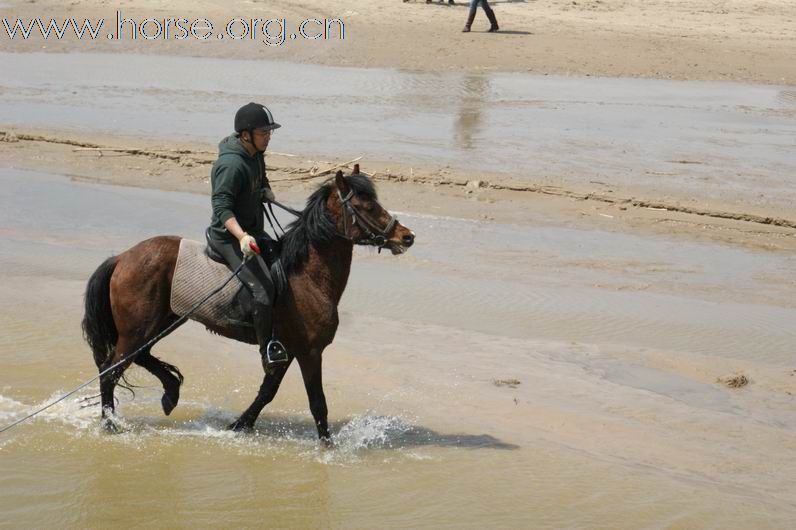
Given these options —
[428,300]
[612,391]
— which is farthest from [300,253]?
[428,300]

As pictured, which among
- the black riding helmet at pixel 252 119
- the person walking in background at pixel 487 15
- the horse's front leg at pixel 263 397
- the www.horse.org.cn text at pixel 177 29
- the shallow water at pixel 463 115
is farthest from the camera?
the www.horse.org.cn text at pixel 177 29

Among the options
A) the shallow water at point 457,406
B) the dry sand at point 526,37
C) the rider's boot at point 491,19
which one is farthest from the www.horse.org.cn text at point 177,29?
the shallow water at point 457,406

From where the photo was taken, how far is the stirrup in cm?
680

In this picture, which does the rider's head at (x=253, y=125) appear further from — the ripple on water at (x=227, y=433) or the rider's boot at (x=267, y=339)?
the ripple on water at (x=227, y=433)

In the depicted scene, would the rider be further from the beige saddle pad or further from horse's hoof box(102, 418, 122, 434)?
horse's hoof box(102, 418, 122, 434)

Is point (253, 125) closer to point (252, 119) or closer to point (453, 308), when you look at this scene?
point (252, 119)

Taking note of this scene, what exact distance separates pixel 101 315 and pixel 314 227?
5.10 ft

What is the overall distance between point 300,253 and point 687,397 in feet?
11.0

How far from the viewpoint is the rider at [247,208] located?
657 centimetres

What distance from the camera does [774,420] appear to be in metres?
7.92

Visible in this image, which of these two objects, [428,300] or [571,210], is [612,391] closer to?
[428,300]

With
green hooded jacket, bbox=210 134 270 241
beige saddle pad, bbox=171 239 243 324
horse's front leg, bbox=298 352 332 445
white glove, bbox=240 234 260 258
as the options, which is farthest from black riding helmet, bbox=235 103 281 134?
horse's front leg, bbox=298 352 332 445

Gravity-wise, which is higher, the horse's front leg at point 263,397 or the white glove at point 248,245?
the white glove at point 248,245

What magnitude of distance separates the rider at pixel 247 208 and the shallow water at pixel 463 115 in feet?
27.6
